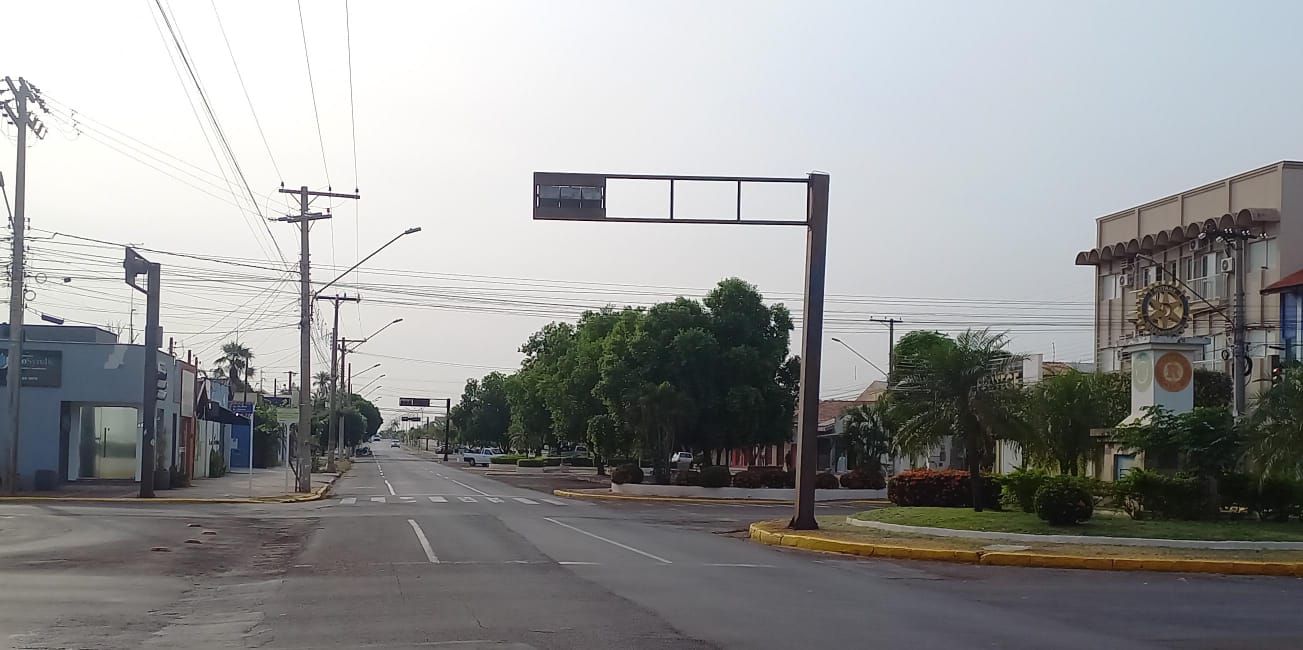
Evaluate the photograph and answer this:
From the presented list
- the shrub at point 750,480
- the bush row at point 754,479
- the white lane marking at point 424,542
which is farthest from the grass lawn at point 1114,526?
the bush row at point 754,479

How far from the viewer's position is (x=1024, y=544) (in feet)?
71.3

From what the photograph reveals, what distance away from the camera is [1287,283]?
1734 inches

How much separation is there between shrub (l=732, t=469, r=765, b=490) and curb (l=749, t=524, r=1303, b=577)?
71.8ft

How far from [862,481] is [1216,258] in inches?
677

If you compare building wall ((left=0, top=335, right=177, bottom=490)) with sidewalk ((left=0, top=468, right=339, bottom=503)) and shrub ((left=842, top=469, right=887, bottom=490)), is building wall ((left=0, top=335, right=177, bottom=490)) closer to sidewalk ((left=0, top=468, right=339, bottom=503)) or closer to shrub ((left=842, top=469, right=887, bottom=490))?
sidewalk ((left=0, top=468, right=339, bottom=503))

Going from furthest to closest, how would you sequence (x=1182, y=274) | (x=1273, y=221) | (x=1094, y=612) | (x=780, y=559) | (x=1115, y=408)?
(x=1182, y=274) → (x=1273, y=221) → (x=1115, y=408) → (x=780, y=559) → (x=1094, y=612)

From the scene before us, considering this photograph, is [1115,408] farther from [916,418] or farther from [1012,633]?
[1012,633]

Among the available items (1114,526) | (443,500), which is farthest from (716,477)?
(1114,526)

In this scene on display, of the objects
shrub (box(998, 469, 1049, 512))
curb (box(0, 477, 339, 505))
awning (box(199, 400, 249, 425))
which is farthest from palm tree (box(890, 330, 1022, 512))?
awning (box(199, 400, 249, 425))

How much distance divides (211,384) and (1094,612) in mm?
55376

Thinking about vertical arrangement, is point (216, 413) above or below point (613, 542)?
above

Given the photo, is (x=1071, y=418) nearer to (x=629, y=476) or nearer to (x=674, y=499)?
(x=674, y=499)

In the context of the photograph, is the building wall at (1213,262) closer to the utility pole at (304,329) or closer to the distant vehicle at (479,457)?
the utility pole at (304,329)

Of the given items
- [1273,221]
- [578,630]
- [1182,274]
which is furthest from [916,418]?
[1182,274]
